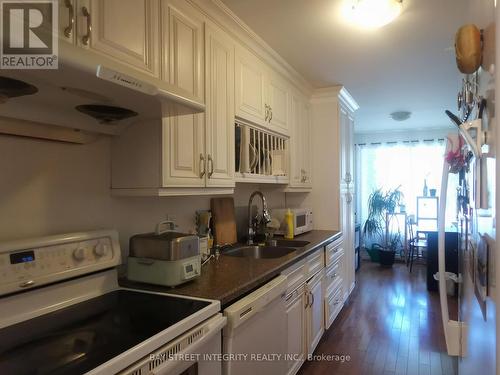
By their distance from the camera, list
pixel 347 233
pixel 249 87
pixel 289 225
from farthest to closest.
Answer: pixel 347 233, pixel 289 225, pixel 249 87

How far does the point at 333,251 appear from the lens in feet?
9.73

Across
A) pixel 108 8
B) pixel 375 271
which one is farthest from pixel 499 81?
pixel 375 271

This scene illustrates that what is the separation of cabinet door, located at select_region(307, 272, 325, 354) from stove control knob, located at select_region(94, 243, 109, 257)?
1.42 m

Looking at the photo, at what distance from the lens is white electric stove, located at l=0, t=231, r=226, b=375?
2.83 feet

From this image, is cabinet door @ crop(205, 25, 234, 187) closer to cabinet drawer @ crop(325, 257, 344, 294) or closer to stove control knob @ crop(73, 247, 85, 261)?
stove control knob @ crop(73, 247, 85, 261)

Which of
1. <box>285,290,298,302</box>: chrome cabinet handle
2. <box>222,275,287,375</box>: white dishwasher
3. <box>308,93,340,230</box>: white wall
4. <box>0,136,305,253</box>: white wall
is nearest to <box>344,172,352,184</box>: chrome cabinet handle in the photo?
<box>308,93,340,230</box>: white wall

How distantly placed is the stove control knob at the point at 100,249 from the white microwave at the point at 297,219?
1.69 m

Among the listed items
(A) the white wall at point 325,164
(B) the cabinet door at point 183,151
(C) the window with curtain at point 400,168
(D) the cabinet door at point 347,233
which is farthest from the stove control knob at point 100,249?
(C) the window with curtain at point 400,168

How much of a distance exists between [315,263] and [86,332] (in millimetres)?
1750

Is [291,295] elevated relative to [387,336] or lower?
elevated

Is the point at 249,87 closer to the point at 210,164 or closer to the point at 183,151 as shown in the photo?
the point at 210,164

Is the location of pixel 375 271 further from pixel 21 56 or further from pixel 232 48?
pixel 21 56

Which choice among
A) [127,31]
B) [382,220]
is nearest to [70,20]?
[127,31]

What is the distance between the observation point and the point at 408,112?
4539 mm
